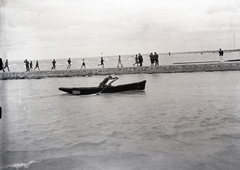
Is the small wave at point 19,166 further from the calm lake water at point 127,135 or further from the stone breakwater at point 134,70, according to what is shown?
the stone breakwater at point 134,70

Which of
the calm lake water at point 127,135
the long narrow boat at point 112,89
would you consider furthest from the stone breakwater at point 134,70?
the calm lake water at point 127,135

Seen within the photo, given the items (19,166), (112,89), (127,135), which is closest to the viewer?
(19,166)

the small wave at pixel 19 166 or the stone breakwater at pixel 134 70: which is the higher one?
the stone breakwater at pixel 134 70

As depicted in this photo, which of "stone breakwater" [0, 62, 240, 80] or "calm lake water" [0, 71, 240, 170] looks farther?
"stone breakwater" [0, 62, 240, 80]

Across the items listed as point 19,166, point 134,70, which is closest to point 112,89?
point 19,166

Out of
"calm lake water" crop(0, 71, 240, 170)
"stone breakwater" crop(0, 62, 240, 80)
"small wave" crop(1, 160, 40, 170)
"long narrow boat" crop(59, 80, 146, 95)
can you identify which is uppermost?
"stone breakwater" crop(0, 62, 240, 80)

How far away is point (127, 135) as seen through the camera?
8234 millimetres

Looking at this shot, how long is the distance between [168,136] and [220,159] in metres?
2.03

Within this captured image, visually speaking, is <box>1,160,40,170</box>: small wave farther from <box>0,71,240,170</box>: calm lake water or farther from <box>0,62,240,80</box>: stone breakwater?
<box>0,62,240,80</box>: stone breakwater

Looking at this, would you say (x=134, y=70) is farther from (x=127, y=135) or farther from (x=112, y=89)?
(x=127, y=135)

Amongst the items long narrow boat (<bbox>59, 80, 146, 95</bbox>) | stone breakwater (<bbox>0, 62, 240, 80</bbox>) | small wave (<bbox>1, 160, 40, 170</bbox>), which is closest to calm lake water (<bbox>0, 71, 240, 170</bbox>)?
small wave (<bbox>1, 160, 40, 170</bbox>)

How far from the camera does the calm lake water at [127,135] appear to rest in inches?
246

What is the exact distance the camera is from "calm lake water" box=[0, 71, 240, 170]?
246 inches

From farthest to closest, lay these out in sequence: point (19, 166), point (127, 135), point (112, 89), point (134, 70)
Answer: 1. point (134, 70)
2. point (112, 89)
3. point (127, 135)
4. point (19, 166)
